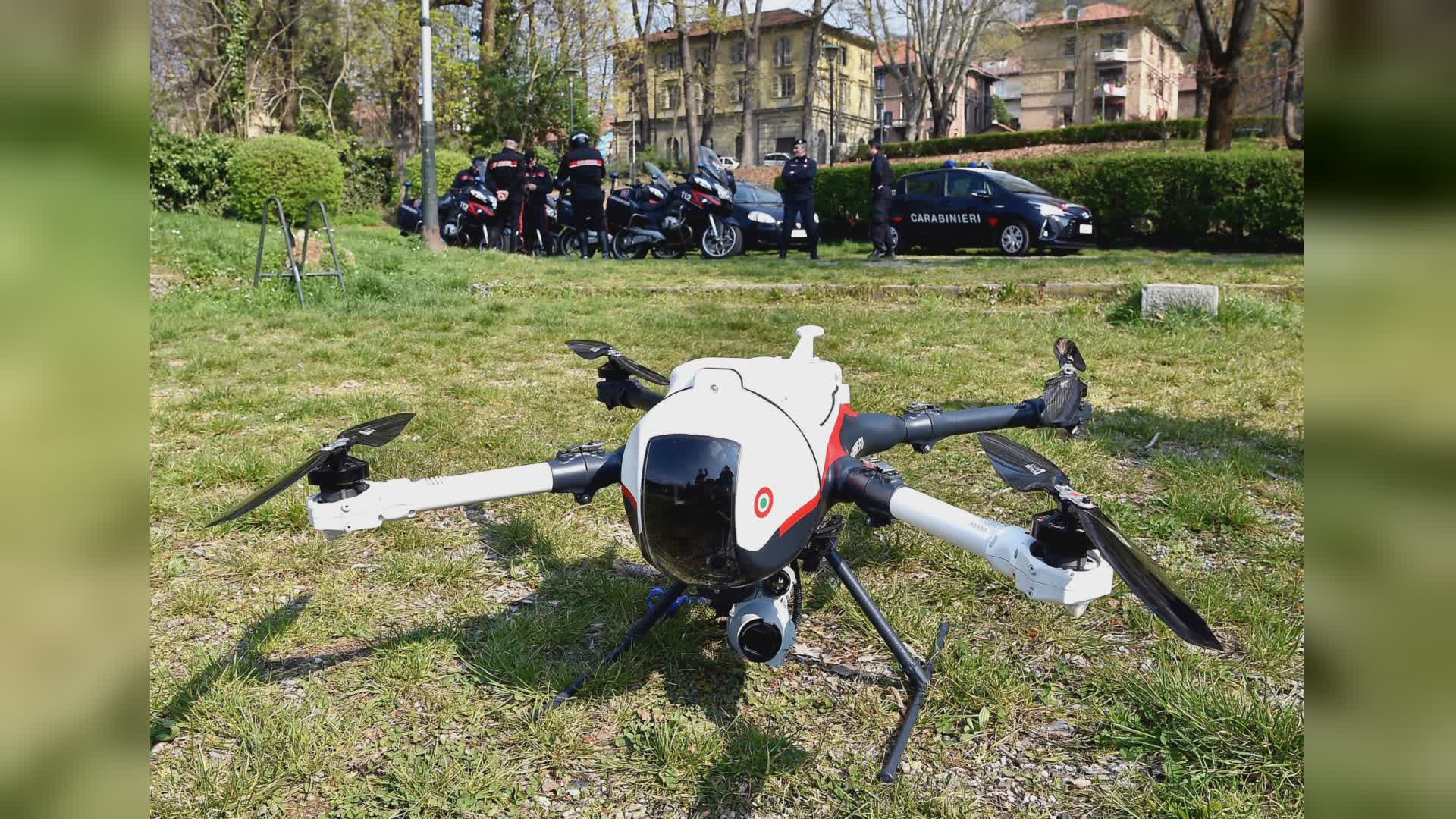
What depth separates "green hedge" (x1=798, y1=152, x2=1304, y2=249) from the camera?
1659 cm

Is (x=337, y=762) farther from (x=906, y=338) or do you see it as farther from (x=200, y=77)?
(x=200, y=77)

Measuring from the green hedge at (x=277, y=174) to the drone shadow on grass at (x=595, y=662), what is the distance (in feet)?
55.7

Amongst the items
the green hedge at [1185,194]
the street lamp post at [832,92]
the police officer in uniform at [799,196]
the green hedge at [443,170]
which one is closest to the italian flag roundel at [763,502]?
the police officer in uniform at [799,196]

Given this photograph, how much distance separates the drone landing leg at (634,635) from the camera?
2.57 metres

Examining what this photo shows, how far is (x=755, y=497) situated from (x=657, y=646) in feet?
3.62

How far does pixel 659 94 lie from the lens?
72062 mm

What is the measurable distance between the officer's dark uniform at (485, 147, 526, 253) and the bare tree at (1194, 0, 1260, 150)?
13810 mm

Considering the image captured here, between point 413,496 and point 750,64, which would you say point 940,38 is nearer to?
point 750,64

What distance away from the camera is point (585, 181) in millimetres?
16297

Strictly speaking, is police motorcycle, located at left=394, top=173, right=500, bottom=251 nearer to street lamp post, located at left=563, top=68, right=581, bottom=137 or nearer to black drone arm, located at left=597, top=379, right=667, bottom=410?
street lamp post, located at left=563, top=68, right=581, bottom=137

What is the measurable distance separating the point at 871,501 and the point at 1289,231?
1730 cm

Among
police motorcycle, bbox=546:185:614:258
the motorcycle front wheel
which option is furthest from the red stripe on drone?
police motorcycle, bbox=546:185:614:258

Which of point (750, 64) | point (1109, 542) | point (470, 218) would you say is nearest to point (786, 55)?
point (750, 64)

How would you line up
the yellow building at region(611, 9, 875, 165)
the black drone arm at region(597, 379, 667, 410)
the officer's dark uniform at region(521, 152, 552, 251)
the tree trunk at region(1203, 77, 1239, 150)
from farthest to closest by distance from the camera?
the yellow building at region(611, 9, 875, 165), the tree trunk at region(1203, 77, 1239, 150), the officer's dark uniform at region(521, 152, 552, 251), the black drone arm at region(597, 379, 667, 410)
